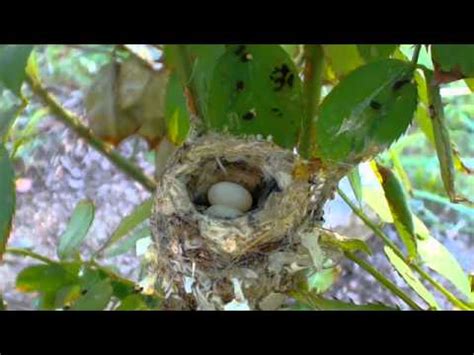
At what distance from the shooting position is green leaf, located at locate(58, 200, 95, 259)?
871 mm

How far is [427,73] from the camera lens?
61 cm

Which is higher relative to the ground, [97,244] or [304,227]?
[97,244]

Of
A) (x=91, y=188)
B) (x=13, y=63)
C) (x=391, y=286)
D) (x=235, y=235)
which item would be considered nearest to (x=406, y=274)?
(x=391, y=286)

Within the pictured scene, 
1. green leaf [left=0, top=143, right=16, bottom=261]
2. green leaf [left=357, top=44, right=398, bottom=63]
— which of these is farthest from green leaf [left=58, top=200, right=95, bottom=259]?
green leaf [left=357, top=44, right=398, bottom=63]

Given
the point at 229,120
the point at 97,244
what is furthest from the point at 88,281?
the point at 97,244

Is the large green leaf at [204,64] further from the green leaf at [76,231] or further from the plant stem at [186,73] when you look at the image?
the green leaf at [76,231]

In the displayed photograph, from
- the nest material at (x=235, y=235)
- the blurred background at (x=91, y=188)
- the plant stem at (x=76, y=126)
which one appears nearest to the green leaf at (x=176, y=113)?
the nest material at (x=235, y=235)

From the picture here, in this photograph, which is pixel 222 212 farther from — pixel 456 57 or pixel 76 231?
pixel 456 57

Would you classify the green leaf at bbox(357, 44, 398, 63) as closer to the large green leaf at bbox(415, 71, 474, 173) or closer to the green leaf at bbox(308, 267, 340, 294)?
the large green leaf at bbox(415, 71, 474, 173)

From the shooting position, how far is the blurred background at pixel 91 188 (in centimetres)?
195

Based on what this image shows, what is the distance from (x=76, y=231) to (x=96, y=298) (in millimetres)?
195
